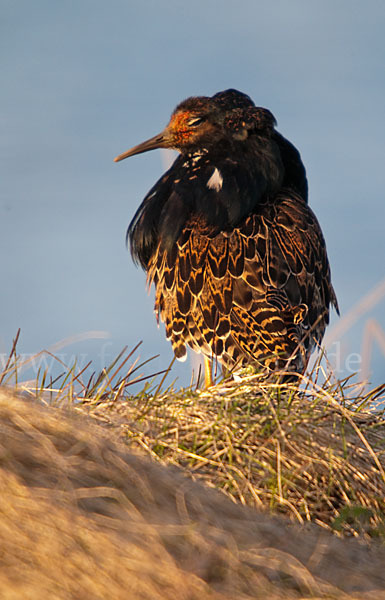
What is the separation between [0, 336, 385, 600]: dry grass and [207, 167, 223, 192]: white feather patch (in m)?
2.24

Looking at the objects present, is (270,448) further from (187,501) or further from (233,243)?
(233,243)

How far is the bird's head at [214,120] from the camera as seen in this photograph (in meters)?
6.21

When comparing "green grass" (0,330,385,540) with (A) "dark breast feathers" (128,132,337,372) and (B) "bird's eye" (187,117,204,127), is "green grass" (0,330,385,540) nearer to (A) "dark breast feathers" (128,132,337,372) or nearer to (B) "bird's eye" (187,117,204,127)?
(A) "dark breast feathers" (128,132,337,372)

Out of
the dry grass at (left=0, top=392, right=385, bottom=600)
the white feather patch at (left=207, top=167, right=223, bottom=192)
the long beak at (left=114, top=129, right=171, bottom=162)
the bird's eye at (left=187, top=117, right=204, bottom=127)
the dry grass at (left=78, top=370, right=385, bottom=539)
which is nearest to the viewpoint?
the dry grass at (left=0, top=392, right=385, bottom=600)

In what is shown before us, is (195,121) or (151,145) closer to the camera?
(195,121)

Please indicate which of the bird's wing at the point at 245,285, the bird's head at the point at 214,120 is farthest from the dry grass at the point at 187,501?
the bird's head at the point at 214,120

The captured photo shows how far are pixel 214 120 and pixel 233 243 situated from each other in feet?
4.24

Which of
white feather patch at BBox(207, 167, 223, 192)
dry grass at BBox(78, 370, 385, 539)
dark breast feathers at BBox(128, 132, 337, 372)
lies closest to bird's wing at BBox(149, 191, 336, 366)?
dark breast feathers at BBox(128, 132, 337, 372)

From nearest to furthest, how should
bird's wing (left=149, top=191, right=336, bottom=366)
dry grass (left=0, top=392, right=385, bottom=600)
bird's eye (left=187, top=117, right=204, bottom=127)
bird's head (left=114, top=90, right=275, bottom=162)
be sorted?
1. dry grass (left=0, top=392, right=385, bottom=600)
2. bird's wing (left=149, top=191, right=336, bottom=366)
3. bird's head (left=114, top=90, right=275, bottom=162)
4. bird's eye (left=187, top=117, right=204, bottom=127)

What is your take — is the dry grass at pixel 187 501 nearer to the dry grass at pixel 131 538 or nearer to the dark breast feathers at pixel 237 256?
the dry grass at pixel 131 538

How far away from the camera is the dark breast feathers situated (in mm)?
5508

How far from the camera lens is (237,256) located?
222 inches

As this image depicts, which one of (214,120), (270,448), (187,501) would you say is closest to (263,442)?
(270,448)

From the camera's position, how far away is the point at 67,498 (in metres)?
2.63
